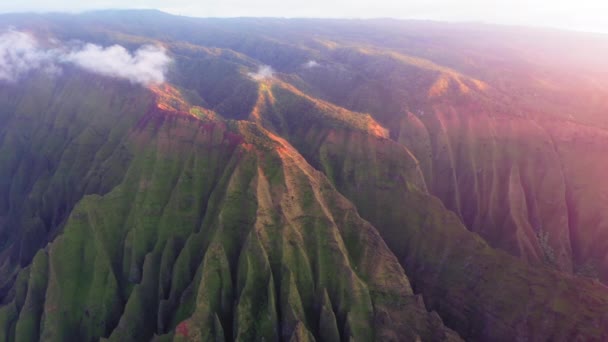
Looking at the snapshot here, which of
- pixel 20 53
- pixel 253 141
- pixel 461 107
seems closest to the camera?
pixel 253 141

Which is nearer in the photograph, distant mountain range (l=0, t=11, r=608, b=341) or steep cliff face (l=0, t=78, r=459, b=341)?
steep cliff face (l=0, t=78, r=459, b=341)

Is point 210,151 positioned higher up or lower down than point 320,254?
higher up

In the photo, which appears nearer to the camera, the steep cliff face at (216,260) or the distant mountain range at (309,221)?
the steep cliff face at (216,260)

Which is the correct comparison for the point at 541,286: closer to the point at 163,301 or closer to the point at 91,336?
the point at 163,301

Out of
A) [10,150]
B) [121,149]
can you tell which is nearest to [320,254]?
[121,149]

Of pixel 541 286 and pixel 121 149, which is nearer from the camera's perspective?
pixel 541 286

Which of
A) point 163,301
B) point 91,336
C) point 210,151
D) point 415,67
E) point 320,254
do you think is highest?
point 415,67

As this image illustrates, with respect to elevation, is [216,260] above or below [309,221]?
below

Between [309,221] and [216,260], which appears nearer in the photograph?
[216,260]
